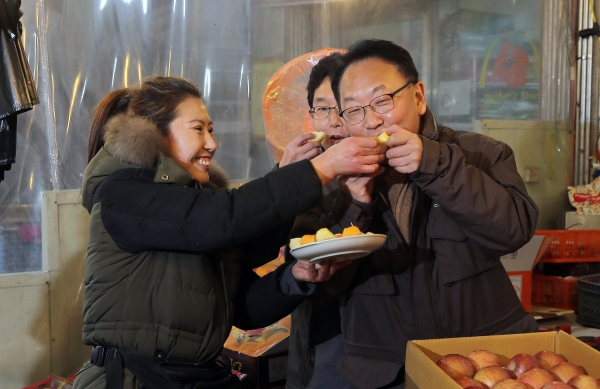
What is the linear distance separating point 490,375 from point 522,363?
11cm

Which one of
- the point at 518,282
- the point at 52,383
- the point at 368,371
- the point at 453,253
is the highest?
the point at 453,253

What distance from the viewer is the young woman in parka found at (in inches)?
56.5

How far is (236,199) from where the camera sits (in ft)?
4.76

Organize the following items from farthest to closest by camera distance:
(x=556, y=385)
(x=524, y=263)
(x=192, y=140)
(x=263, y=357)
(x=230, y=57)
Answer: (x=230, y=57) < (x=524, y=263) < (x=263, y=357) < (x=192, y=140) < (x=556, y=385)

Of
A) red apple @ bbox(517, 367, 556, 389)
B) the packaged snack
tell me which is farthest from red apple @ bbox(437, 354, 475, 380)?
the packaged snack

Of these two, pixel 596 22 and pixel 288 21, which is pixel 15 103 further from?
pixel 596 22

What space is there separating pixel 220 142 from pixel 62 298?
1412 millimetres

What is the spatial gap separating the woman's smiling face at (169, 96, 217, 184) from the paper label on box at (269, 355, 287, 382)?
1394 millimetres

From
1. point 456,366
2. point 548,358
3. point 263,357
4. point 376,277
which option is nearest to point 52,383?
point 263,357

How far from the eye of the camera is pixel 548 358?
1.32 meters

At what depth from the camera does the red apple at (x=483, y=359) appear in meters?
1.29

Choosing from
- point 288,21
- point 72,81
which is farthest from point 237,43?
point 72,81

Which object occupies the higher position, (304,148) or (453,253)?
(304,148)

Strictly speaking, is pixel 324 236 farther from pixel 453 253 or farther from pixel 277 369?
pixel 277 369
